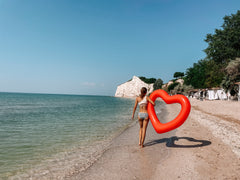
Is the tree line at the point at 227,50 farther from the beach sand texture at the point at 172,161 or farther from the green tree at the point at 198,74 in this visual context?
the beach sand texture at the point at 172,161

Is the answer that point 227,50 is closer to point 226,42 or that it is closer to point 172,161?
point 226,42

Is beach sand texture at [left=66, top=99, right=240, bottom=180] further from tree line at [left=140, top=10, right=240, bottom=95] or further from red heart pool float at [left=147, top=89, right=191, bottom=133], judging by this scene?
tree line at [left=140, top=10, right=240, bottom=95]

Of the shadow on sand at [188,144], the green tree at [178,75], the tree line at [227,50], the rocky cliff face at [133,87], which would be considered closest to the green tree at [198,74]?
the tree line at [227,50]

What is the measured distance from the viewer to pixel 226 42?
2761 cm

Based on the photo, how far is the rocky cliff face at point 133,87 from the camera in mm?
157625

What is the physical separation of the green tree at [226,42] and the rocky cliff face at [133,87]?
11988 centimetres

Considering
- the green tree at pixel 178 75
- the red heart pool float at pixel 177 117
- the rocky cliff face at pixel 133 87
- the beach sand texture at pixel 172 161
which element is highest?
the green tree at pixel 178 75

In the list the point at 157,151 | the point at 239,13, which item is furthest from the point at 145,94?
the point at 239,13

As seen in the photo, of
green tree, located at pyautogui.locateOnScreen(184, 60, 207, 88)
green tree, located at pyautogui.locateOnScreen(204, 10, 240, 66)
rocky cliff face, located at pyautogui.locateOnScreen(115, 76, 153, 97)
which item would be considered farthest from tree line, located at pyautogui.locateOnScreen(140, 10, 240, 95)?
rocky cliff face, located at pyautogui.locateOnScreen(115, 76, 153, 97)

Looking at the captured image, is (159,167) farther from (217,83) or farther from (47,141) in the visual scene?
(217,83)

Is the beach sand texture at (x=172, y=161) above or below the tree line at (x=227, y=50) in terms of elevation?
below

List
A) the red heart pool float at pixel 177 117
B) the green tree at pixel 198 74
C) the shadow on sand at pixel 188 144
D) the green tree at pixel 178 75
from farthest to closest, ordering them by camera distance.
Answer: the green tree at pixel 178 75 < the green tree at pixel 198 74 < the shadow on sand at pixel 188 144 < the red heart pool float at pixel 177 117

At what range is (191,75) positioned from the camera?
63125 millimetres

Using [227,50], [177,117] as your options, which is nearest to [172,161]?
[177,117]
